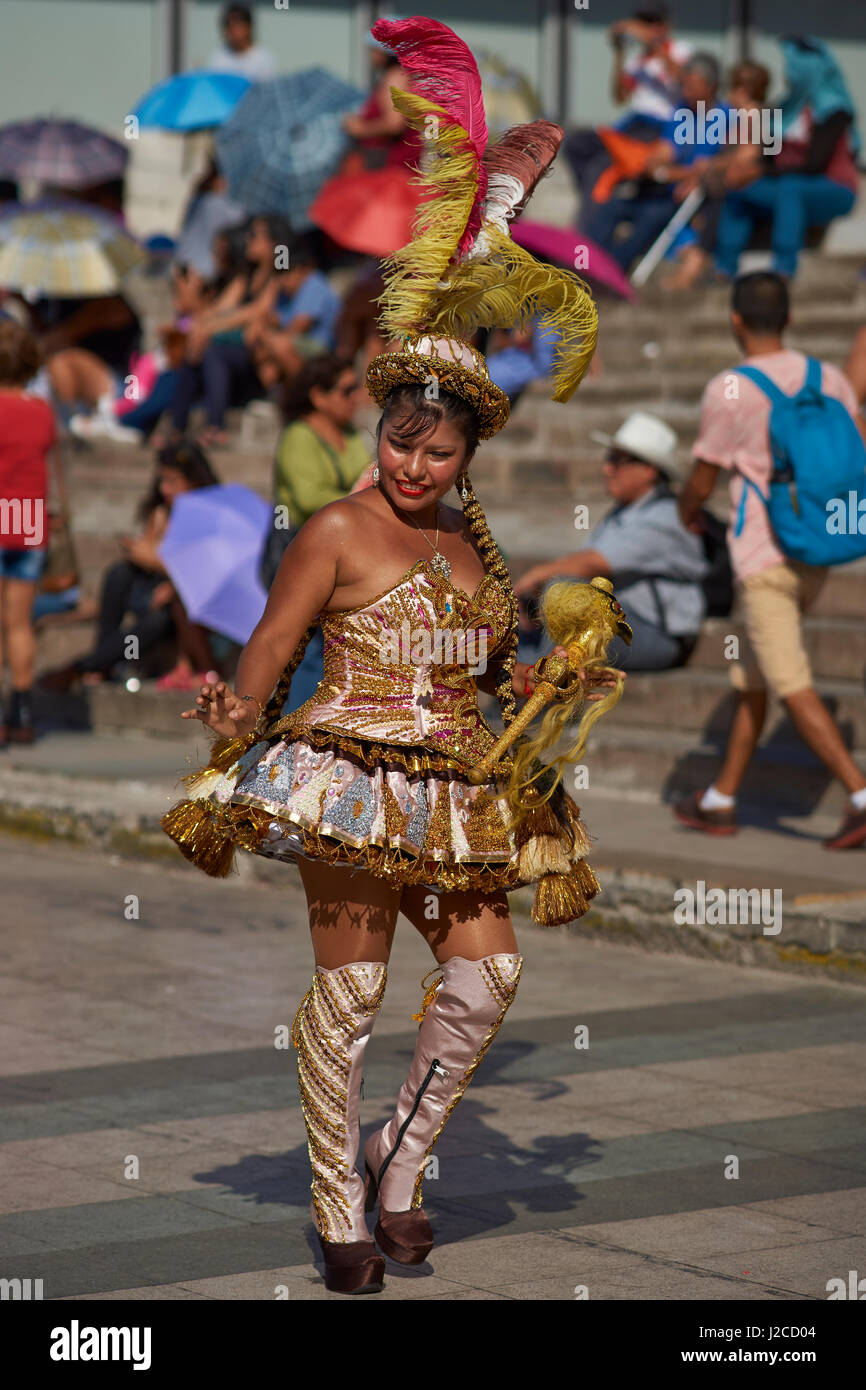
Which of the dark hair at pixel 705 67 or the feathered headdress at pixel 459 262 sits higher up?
the dark hair at pixel 705 67

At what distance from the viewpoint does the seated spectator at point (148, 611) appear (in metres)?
12.1

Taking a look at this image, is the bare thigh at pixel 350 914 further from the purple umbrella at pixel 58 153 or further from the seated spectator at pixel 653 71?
the purple umbrella at pixel 58 153

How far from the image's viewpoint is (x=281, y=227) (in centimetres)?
1428

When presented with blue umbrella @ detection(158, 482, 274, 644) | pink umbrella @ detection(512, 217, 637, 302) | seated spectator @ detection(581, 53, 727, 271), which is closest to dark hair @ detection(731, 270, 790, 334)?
blue umbrella @ detection(158, 482, 274, 644)

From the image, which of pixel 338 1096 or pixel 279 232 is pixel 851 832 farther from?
pixel 279 232

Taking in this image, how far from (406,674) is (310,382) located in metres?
4.34

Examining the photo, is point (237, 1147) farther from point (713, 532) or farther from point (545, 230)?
point (545, 230)

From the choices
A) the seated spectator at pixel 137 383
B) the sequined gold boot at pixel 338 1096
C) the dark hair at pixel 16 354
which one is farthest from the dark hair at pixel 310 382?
the seated spectator at pixel 137 383

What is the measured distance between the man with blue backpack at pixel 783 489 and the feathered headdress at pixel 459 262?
3.62 meters

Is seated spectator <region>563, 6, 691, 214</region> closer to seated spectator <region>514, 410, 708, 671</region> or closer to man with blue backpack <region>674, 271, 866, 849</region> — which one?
seated spectator <region>514, 410, 708, 671</region>

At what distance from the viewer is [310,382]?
8.58 metres

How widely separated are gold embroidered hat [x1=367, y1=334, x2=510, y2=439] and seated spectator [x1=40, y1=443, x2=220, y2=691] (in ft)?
24.4

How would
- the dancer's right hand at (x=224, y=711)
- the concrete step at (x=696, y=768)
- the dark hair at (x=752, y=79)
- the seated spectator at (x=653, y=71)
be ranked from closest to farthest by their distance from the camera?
1. the dancer's right hand at (x=224, y=711)
2. the concrete step at (x=696, y=768)
3. the dark hair at (x=752, y=79)
4. the seated spectator at (x=653, y=71)

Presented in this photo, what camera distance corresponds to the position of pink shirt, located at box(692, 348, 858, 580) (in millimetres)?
8250
